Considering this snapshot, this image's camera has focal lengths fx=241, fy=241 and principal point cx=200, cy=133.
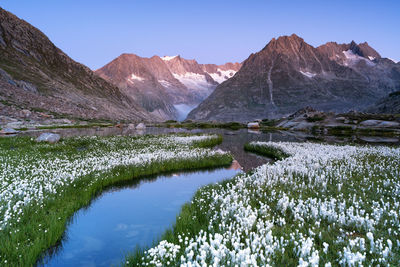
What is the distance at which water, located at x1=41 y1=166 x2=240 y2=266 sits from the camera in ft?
26.7

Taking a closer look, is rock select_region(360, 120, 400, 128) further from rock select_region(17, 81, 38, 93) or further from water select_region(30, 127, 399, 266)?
rock select_region(17, 81, 38, 93)

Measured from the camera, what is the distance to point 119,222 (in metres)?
10.6

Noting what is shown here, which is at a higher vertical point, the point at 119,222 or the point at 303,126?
the point at 303,126

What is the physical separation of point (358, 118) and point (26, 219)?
94996 mm

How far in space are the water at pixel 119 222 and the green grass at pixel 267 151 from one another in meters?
13.8

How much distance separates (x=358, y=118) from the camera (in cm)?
8194

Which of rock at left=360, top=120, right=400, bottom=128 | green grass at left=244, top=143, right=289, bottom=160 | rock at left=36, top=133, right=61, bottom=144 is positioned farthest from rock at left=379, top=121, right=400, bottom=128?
rock at left=36, top=133, right=61, bottom=144

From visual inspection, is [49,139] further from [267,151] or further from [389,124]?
[389,124]

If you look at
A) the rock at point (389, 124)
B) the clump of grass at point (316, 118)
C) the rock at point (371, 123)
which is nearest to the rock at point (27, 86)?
the clump of grass at point (316, 118)

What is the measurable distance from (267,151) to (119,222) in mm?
23438

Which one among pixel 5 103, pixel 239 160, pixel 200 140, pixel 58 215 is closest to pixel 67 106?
pixel 5 103

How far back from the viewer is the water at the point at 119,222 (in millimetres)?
8148

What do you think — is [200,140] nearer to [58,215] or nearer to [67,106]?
[58,215]

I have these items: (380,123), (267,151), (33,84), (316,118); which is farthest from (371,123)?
(33,84)
